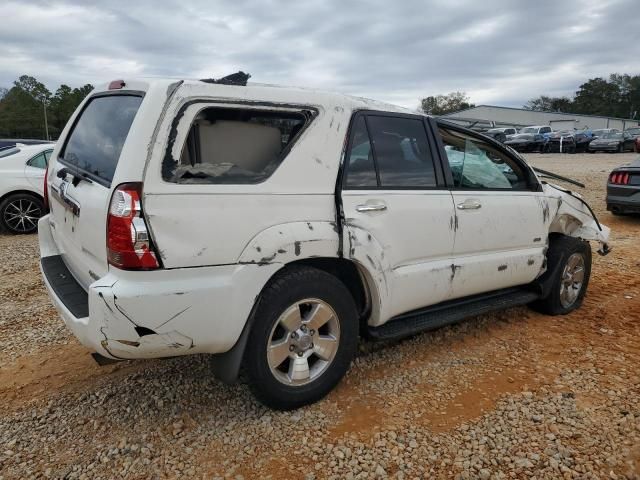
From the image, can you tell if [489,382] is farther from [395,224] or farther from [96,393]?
[96,393]

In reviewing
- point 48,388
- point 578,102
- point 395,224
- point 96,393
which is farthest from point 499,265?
point 578,102

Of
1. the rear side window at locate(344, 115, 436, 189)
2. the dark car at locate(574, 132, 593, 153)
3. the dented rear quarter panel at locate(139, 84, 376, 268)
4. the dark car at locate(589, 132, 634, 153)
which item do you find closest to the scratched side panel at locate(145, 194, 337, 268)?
the dented rear quarter panel at locate(139, 84, 376, 268)

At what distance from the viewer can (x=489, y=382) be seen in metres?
3.35

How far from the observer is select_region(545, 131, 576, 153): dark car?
106ft

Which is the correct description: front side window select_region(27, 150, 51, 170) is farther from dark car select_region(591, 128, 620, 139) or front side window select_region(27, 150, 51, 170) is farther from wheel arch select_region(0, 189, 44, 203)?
dark car select_region(591, 128, 620, 139)

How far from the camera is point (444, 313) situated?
3564 millimetres

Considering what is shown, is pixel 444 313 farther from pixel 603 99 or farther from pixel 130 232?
pixel 603 99

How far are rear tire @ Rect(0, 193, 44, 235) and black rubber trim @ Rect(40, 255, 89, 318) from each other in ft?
18.8

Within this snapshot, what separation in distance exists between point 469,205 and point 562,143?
32.7 m

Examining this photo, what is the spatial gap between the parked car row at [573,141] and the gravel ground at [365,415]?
30.1 metres

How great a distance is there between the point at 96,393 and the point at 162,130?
70.0 inches

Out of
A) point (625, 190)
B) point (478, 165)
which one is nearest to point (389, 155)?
point (478, 165)

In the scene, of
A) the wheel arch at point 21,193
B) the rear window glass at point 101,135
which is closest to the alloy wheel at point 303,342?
the rear window glass at point 101,135

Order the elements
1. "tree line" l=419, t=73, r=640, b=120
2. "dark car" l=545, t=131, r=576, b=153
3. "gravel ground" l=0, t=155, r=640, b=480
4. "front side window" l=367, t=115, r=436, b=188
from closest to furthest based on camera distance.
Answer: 1. "gravel ground" l=0, t=155, r=640, b=480
2. "front side window" l=367, t=115, r=436, b=188
3. "dark car" l=545, t=131, r=576, b=153
4. "tree line" l=419, t=73, r=640, b=120
